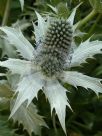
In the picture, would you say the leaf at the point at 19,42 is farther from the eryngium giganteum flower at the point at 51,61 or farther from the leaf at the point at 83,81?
the leaf at the point at 83,81

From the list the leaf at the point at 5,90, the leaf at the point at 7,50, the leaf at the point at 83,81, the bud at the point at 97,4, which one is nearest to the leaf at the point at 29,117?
the leaf at the point at 5,90

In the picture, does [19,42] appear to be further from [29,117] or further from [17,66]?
[29,117]

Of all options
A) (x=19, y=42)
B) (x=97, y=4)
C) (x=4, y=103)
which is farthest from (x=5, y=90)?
(x=97, y=4)

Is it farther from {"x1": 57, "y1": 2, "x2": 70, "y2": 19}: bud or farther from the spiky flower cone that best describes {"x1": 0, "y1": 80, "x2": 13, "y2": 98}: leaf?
{"x1": 57, "y1": 2, "x2": 70, "y2": 19}: bud

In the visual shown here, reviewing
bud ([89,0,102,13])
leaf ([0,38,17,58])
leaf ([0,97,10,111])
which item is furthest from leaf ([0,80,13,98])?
bud ([89,0,102,13])

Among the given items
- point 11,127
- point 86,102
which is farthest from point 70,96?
point 11,127

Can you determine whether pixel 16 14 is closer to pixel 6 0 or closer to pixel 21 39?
pixel 6 0
